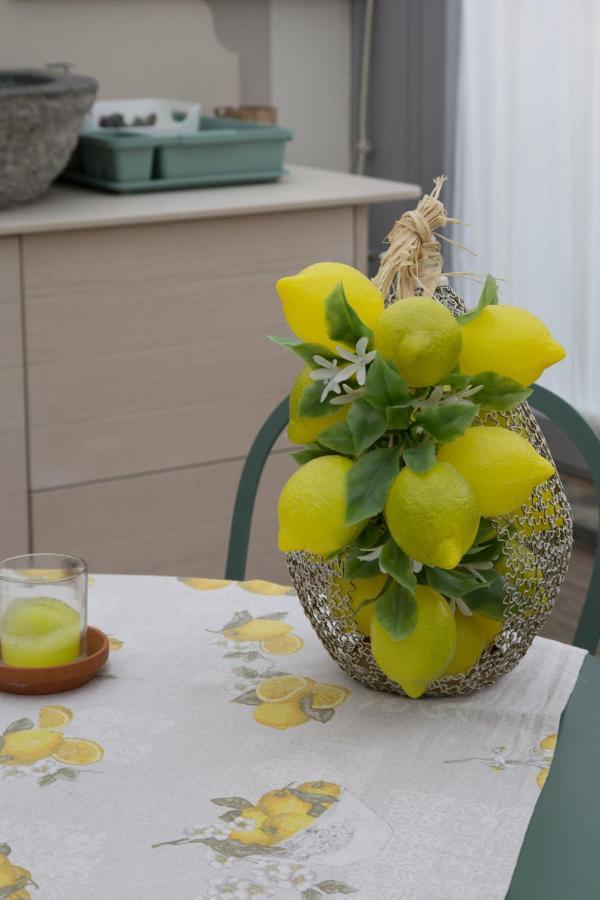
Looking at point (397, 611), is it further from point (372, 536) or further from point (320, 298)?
point (320, 298)

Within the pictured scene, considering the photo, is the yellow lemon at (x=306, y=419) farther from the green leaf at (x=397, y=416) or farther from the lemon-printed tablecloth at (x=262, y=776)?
the lemon-printed tablecloth at (x=262, y=776)

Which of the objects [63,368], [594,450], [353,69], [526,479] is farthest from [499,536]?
[353,69]

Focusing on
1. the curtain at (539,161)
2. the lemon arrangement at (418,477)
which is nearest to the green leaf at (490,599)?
the lemon arrangement at (418,477)

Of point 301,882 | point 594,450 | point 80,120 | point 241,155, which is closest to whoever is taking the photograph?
point 301,882

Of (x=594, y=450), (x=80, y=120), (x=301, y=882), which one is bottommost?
(x=301, y=882)

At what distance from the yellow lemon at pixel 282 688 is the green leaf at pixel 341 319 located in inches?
10.0

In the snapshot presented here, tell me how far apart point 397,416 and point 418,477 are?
0.13 feet

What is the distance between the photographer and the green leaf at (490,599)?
2.52ft

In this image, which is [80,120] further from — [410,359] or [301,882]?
[301,882]

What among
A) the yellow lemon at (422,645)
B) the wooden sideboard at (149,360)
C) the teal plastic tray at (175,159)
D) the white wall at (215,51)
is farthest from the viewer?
the white wall at (215,51)

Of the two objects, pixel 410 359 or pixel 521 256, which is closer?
pixel 410 359

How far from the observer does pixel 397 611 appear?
2.42ft

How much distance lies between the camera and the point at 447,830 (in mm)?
692

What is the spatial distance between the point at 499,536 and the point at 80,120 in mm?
1350
